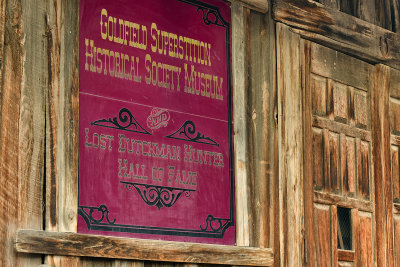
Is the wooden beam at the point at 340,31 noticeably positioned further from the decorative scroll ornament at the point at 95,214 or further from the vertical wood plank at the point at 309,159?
the decorative scroll ornament at the point at 95,214

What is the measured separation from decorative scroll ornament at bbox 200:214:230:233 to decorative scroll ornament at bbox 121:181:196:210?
0.29m

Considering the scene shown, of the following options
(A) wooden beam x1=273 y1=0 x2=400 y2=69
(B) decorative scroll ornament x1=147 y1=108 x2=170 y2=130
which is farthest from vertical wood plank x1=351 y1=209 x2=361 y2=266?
(B) decorative scroll ornament x1=147 y1=108 x2=170 y2=130

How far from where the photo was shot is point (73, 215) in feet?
18.0

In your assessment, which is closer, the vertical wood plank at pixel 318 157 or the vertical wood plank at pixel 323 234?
the vertical wood plank at pixel 323 234

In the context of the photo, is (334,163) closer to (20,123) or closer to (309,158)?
(309,158)

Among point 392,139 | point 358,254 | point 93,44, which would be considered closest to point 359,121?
point 392,139

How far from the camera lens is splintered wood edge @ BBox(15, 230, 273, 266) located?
524 cm

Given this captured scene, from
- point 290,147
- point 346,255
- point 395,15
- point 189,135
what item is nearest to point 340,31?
point 395,15

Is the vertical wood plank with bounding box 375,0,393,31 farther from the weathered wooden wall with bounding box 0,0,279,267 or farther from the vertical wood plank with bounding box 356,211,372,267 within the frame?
the weathered wooden wall with bounding box 0,0,279,267

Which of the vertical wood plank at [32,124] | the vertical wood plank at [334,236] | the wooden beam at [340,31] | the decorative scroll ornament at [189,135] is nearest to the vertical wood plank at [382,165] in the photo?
the wooden beam at [340,31]

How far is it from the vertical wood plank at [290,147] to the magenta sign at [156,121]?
24.1 inches

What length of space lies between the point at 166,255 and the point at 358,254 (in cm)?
244

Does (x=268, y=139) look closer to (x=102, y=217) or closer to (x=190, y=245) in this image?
(x=190, y=245)

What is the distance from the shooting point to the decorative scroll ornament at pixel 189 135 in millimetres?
6269
